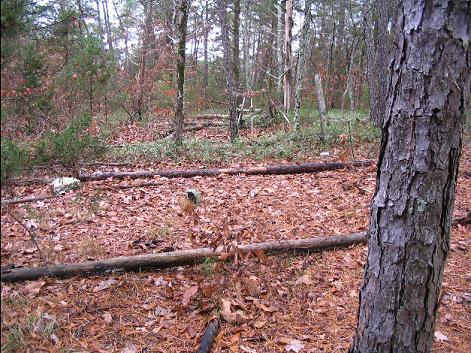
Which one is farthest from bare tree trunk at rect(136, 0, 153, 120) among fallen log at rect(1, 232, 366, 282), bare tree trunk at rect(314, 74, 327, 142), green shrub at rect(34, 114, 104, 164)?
fallen log at rect(1, 232, 366, 282)

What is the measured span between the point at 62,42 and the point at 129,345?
10.8 meters

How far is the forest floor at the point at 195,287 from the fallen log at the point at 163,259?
82 mm

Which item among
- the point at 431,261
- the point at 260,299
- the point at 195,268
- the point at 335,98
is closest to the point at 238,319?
the point at 260,299

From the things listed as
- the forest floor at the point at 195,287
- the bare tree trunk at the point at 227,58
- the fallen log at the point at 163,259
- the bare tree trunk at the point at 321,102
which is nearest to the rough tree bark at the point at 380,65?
the bare tree trunk at the point at 321,102

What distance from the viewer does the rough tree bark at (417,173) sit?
1843 millimetres

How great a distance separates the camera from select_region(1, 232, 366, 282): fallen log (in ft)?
12.0

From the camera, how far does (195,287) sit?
11.6ft

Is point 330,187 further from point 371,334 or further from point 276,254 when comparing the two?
point 371,334

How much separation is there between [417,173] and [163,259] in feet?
9.24

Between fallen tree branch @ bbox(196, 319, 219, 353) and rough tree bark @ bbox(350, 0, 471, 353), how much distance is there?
1.28 meters

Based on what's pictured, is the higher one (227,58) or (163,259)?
(227,58)

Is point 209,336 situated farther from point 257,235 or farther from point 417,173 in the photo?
point 417,173

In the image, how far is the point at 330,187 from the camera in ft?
22.3

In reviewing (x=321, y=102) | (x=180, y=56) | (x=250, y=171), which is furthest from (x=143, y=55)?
(x=250, y=171)
